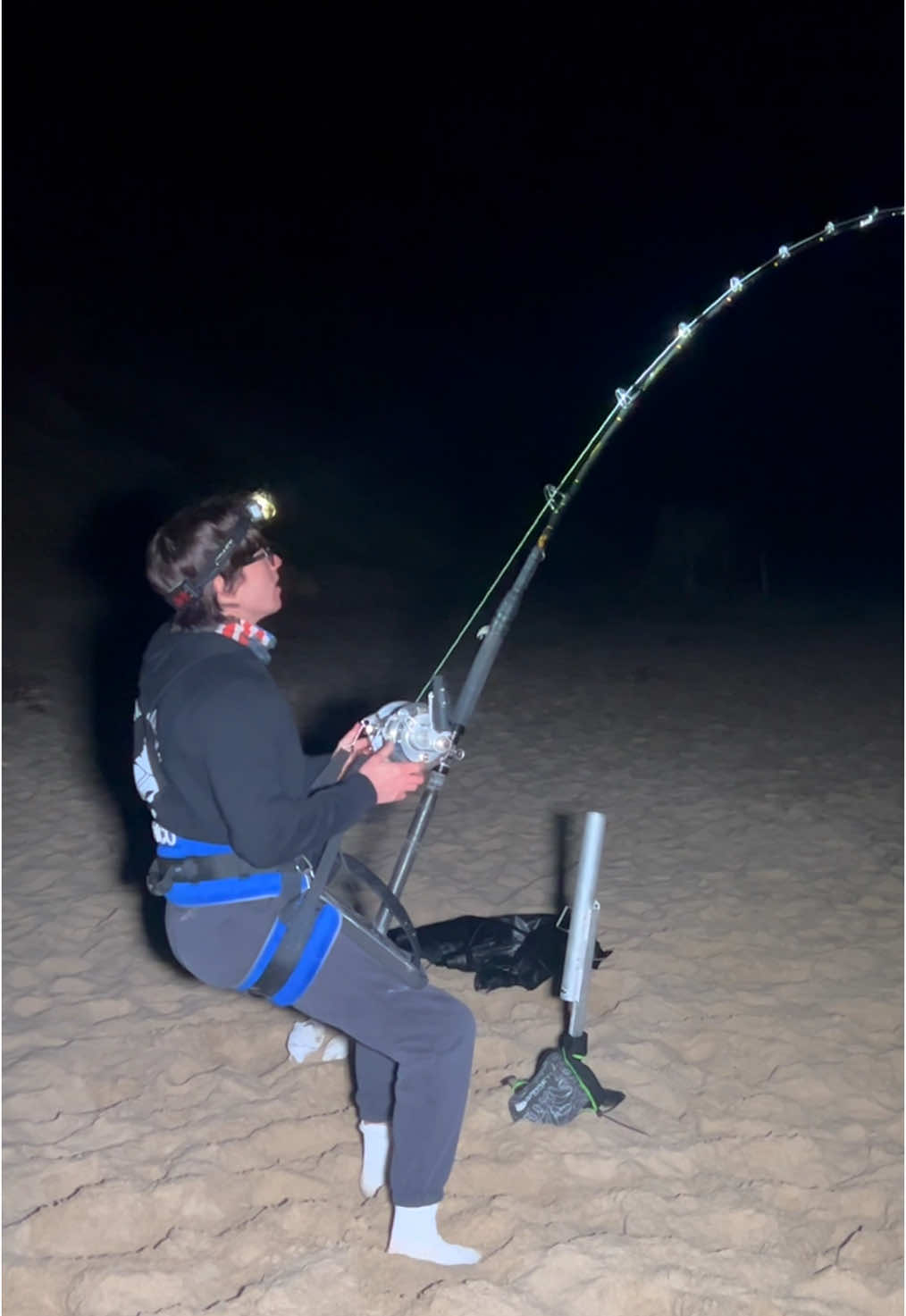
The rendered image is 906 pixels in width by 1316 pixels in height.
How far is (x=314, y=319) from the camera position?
85.1 ft

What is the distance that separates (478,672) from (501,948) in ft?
5.61

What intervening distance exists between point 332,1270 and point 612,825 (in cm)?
353

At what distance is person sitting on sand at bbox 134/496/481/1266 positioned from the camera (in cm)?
212

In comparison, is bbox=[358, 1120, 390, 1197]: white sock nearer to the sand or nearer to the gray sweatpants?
the sand

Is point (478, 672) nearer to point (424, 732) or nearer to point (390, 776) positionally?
point (424, 732)

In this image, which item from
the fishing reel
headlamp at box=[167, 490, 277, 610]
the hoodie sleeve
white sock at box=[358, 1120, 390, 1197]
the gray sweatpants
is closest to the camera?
the hoodie sleeve

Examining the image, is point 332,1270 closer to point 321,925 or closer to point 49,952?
point 321,925

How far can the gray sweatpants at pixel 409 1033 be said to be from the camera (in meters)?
2.36

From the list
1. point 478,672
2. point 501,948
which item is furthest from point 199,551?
point 501,948

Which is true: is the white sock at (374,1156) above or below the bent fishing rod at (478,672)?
below

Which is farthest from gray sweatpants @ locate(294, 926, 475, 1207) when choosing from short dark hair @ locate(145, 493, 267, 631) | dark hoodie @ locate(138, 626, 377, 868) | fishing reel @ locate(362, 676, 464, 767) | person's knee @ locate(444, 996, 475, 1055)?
short dark hair @ locate(145, 493, 267, 631)

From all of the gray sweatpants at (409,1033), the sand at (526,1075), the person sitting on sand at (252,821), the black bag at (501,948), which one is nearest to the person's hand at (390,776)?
the person sitting on sand at (252,821)

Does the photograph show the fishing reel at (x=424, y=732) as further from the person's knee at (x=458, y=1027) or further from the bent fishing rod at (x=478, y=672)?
the person's knee at (x=458, y=1027)

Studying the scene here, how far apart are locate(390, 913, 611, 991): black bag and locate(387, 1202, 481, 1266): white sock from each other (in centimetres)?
150
